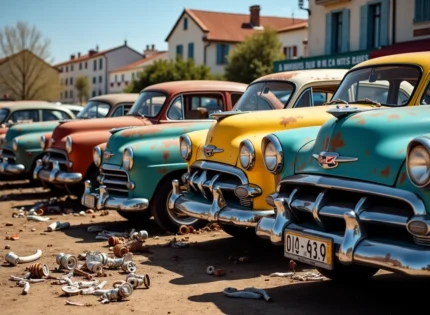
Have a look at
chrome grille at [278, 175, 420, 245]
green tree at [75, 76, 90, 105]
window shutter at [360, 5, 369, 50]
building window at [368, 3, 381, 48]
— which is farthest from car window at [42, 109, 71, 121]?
green tree at [75, 76, 90, 105]

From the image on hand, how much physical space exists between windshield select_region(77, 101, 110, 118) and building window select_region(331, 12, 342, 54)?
58.1 ft

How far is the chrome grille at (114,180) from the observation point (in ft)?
26.7

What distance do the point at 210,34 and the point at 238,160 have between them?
4809 cm

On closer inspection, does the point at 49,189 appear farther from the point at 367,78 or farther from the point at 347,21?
the point at 347,21

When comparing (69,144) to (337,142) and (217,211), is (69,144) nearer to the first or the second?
(217,211)

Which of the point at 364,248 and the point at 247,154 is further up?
the point at 247,154

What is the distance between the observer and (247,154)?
6.07m

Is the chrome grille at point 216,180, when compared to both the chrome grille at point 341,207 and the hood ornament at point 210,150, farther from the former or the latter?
the chrome grille at point 341,207

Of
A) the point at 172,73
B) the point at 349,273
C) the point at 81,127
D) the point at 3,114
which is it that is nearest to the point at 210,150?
the point at 349,273

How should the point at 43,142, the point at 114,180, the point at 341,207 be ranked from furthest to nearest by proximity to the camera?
1. the point at 43,142
2. the point at 114,180
3. the point at 341,207

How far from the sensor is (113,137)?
8664 mm

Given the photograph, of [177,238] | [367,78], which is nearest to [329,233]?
[367,78]

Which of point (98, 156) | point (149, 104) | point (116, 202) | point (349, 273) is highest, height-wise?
point (149, 104)

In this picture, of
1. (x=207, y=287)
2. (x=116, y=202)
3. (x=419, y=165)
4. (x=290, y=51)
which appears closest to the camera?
(x=419, y=165)
